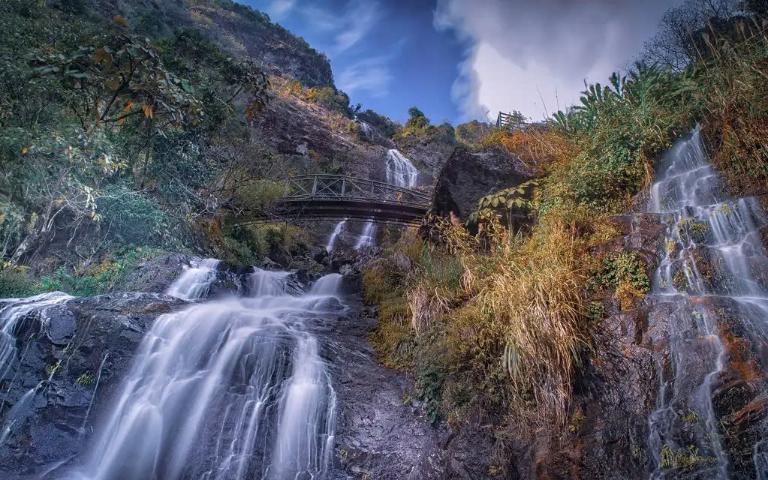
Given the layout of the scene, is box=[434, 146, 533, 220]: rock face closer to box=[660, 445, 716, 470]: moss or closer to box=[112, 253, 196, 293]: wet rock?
box=[660, 445, 716, 470]: moss

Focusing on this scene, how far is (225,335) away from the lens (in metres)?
7.02

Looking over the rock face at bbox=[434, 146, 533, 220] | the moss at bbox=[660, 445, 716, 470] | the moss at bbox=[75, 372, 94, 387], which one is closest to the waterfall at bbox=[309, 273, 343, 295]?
the rock face at bbox=[434, 146, 533, 220]

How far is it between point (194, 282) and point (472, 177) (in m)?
6.72

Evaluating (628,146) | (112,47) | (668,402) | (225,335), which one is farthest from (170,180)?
(668,402)

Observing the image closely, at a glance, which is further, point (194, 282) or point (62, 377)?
point (194, 282)

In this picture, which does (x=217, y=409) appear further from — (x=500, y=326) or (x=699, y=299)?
(x=699, y=299)

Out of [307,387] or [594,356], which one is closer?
[594,356]

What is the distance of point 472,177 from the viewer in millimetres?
9164

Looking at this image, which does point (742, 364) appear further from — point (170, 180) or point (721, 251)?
point (170, 180)

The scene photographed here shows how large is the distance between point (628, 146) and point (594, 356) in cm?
391

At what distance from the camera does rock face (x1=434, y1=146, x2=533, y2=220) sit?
28.9 ft

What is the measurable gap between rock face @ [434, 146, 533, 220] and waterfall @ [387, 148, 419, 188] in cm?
2030

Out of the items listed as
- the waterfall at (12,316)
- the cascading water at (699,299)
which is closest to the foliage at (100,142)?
the waterfall at (12,316)

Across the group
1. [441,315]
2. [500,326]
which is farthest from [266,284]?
[500,326]
